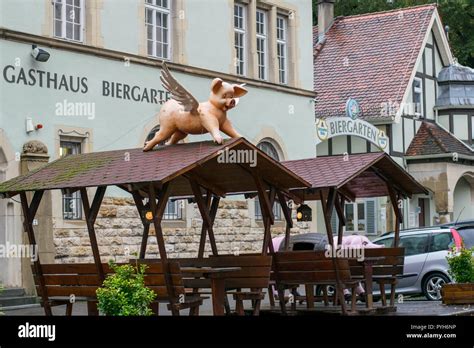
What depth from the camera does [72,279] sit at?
48.8ft

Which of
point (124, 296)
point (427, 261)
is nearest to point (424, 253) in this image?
point (427, 261)

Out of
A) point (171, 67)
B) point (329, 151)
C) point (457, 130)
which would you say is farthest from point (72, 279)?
point (457, 130)

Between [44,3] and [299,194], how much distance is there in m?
7.26

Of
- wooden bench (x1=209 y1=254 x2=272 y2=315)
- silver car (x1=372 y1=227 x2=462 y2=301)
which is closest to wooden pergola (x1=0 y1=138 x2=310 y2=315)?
wooden bench (x1=209 y1=254 x2=272 y2=315)

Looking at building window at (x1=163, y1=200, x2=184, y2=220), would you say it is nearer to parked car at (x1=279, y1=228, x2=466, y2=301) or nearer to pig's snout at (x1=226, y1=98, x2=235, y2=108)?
parked car at (x1=279, y1=228, x2=466, y2=301)

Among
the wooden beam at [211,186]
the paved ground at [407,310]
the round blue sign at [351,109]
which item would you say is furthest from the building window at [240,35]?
the wooden beam at [211,186]

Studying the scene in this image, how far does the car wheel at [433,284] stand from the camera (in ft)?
73.0

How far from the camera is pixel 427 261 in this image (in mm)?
22562

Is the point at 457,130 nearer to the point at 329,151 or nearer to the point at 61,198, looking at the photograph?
the point at 329,151

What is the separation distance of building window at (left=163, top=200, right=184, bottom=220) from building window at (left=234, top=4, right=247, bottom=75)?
451 centimetres

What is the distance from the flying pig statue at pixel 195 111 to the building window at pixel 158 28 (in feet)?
34.0

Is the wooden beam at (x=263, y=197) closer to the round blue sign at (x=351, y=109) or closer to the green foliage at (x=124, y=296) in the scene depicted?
the green foliage at (x=124, y=296)

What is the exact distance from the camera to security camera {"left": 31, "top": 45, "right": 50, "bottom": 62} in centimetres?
2142

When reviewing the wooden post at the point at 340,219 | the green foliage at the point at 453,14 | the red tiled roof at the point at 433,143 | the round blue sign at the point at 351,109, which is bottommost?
the wooden post at the point at 340,219
